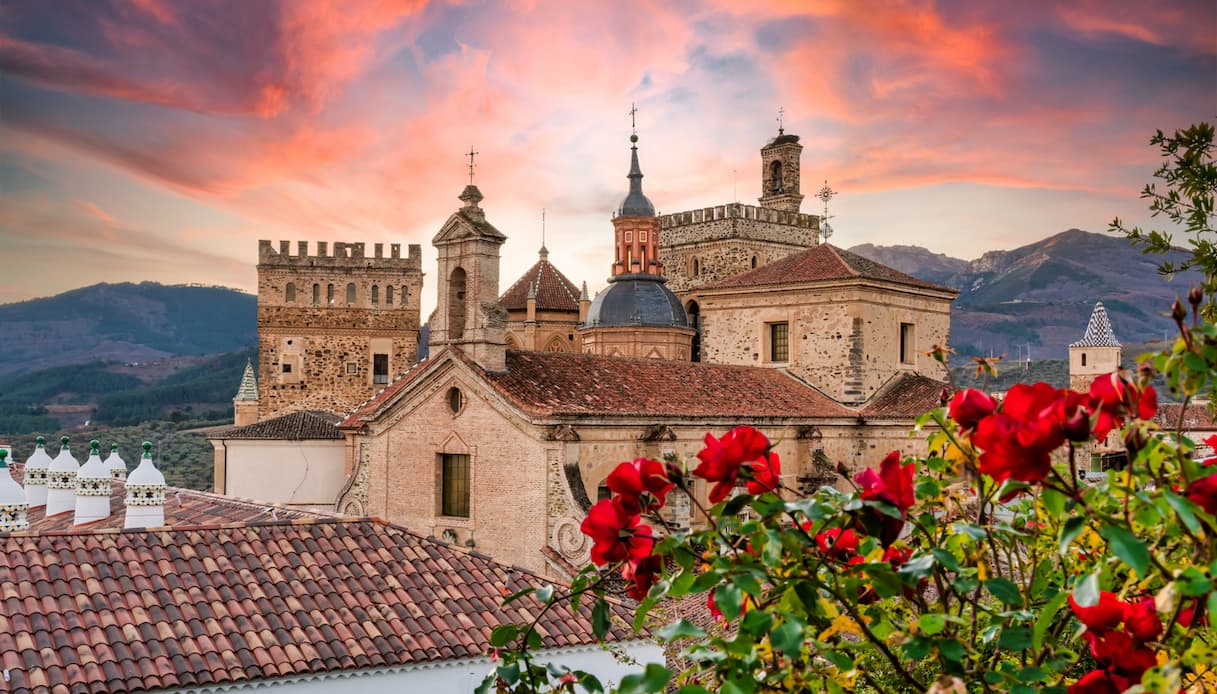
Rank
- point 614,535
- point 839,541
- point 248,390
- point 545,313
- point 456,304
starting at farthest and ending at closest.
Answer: point 248,390 < point 545,313 < point 456,304 < point 839,541 < point 614,535

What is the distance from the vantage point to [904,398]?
103 feet

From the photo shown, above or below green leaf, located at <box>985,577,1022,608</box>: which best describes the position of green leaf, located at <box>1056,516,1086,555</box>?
above

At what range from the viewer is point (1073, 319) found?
463ft

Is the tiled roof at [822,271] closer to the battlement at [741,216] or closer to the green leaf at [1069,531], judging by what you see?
the battlement at [741,216]

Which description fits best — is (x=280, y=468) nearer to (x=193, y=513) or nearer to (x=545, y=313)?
(x=545, y=313)

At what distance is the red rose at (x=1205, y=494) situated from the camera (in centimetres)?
327

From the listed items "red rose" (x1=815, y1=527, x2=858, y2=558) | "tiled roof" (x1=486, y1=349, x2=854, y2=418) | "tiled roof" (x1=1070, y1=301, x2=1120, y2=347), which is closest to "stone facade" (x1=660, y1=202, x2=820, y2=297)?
"tiled roof" (x1=486, y1=349, x2=854, y2=418)

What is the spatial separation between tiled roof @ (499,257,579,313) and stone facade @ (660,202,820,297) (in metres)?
5.98

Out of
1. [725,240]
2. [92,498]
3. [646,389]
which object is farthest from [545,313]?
[92,498]

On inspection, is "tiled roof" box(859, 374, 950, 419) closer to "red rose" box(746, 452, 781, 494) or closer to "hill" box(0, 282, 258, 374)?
"red rose" box(746, 452, 781, 494)

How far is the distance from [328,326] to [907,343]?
107 feet

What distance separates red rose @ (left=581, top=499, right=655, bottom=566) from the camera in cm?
409

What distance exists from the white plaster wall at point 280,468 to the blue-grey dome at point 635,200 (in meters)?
13.1

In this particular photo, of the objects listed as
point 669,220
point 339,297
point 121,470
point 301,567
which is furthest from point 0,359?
point 301,567
